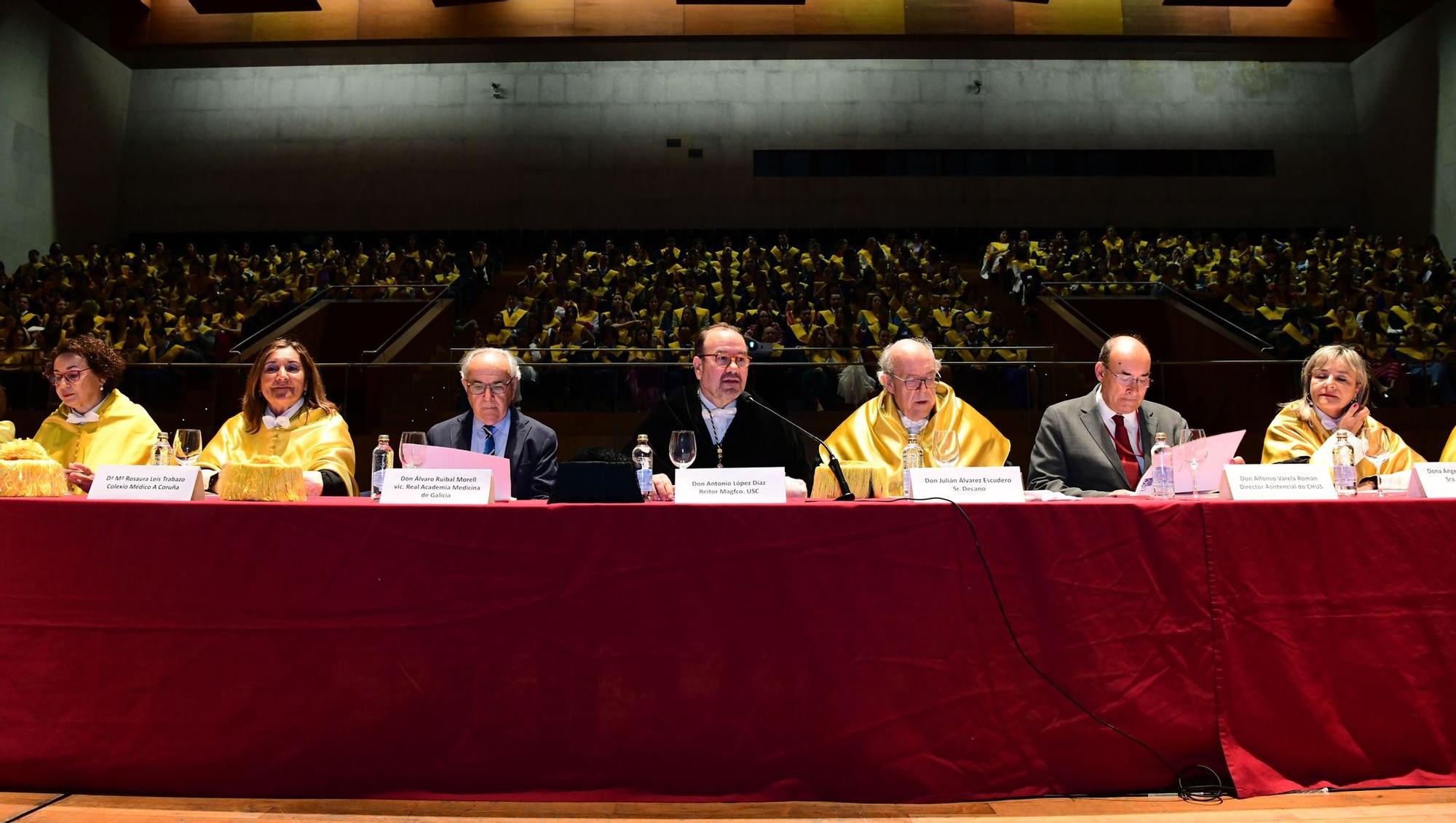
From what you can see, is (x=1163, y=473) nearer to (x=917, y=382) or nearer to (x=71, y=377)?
(x=917, y=382)

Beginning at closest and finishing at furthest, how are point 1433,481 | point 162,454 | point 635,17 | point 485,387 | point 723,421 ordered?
1. point 1433,481
2. point 162,454
3. point 485,387
4. point 723,421
5. point 635,17

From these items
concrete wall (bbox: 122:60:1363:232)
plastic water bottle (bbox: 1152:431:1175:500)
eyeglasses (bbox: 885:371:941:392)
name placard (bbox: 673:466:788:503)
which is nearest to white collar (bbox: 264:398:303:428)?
name placard (bbox: 673:466:788:503)

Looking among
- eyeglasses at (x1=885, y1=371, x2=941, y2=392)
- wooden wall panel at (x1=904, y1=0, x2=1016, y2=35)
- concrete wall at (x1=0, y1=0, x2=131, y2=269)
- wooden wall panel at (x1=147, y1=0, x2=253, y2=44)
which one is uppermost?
wooden wall panel at (x1=904, y1=0, x2=1016, y2=35)

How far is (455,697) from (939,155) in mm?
15368

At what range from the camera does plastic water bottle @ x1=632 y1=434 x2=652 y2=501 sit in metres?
2.96

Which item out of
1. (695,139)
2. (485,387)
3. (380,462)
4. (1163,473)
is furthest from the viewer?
(695,139)

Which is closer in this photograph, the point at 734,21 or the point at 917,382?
the point at 917,382

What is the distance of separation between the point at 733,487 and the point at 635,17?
511 inches

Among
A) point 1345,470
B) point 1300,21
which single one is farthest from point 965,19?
point 1345,470

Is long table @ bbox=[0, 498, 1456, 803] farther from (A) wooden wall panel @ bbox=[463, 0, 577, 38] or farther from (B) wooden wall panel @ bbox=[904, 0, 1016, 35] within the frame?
(B) wooden wall panel @ bbox=[904, 0, 1016, 35]

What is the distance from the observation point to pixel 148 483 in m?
2.68

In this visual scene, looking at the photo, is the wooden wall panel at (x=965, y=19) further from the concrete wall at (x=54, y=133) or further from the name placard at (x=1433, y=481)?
the concrete wall at (x=54, y=133)

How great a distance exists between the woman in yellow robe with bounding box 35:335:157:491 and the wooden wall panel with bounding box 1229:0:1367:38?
49.7 feet

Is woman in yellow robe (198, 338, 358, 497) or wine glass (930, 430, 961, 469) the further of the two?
woman in yellow robe (198, 338, 358, 497)
